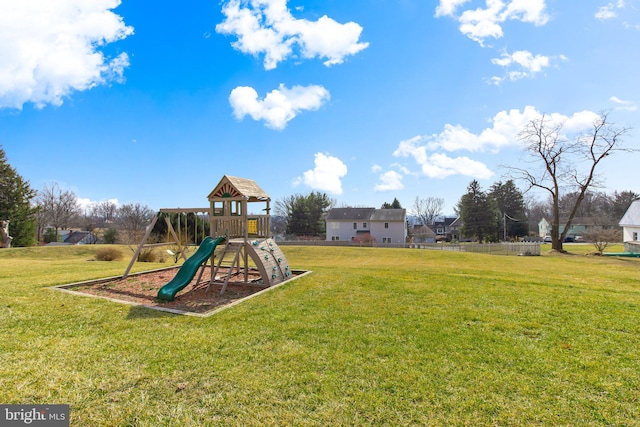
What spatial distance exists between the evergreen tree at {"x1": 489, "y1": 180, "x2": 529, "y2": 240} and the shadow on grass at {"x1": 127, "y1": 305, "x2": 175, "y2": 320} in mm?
58711

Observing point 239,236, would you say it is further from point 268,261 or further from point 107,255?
point 107,255

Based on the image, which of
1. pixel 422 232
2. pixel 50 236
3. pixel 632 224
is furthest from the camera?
pixel 422 232

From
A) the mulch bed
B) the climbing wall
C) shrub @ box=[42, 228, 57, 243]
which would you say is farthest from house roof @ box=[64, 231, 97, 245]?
the climbing wall

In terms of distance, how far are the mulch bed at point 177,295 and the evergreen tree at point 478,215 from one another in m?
50.1

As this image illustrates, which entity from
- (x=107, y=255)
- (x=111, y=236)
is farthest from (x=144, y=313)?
(x=111, y=236)

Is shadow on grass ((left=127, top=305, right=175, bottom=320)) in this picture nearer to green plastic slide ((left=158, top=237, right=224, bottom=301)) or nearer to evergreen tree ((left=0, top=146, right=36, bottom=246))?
green plastic slide ((left=158, top=237, right=224, bottom=301))

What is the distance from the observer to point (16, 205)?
31.4 metres

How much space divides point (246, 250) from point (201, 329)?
381cm

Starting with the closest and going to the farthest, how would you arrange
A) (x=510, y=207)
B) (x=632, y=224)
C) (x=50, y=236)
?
(x=632, y=224) → (x=50, y=236) → (x=510, y=207)

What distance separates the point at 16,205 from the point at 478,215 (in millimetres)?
60307

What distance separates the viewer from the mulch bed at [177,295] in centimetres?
662

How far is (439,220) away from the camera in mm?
89125

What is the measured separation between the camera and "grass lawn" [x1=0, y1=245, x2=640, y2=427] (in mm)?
2805

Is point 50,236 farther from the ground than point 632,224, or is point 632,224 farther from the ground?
point 632,224
